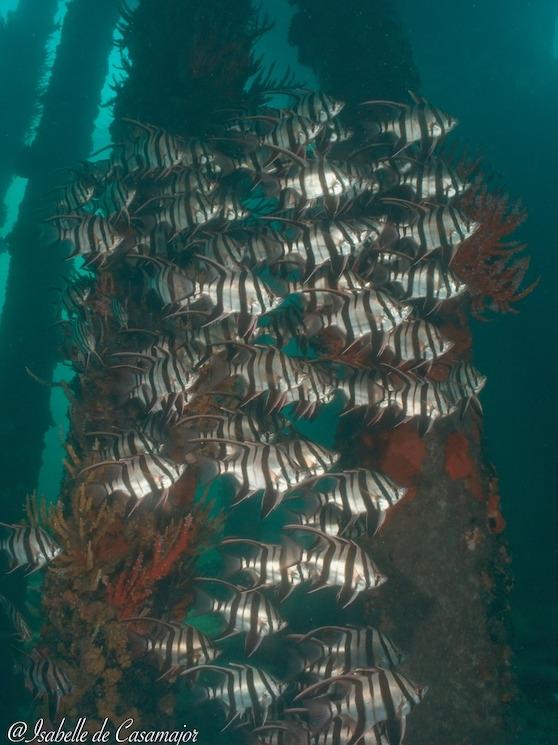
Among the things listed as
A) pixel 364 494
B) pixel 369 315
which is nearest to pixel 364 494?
pixel 364 494

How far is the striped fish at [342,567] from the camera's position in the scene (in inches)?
163

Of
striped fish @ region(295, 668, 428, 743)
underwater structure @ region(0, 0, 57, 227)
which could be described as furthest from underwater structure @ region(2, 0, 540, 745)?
underwater structure @ region(0, 0, 57, 227)

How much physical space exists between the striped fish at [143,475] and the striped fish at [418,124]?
14.2ft

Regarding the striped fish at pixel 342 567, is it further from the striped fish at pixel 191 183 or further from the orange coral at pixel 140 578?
the striped fish at pixel 191 183

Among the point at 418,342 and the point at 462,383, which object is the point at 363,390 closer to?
the point at 418,342

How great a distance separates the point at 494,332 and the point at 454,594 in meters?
16.0

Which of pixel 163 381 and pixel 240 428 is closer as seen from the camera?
pixel 163 381

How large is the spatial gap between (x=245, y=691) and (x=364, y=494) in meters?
1.93

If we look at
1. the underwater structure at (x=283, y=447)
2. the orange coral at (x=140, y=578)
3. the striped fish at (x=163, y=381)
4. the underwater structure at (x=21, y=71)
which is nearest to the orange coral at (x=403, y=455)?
the underwater structure at (x=283, y=447)

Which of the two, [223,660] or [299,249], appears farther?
[223,660]

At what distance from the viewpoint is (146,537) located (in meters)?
5.11

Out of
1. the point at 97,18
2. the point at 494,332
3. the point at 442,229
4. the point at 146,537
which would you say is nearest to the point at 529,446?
the point at 494,332

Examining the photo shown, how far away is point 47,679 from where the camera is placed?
4176 millimetres

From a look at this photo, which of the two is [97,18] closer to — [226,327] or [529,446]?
[226,327]
